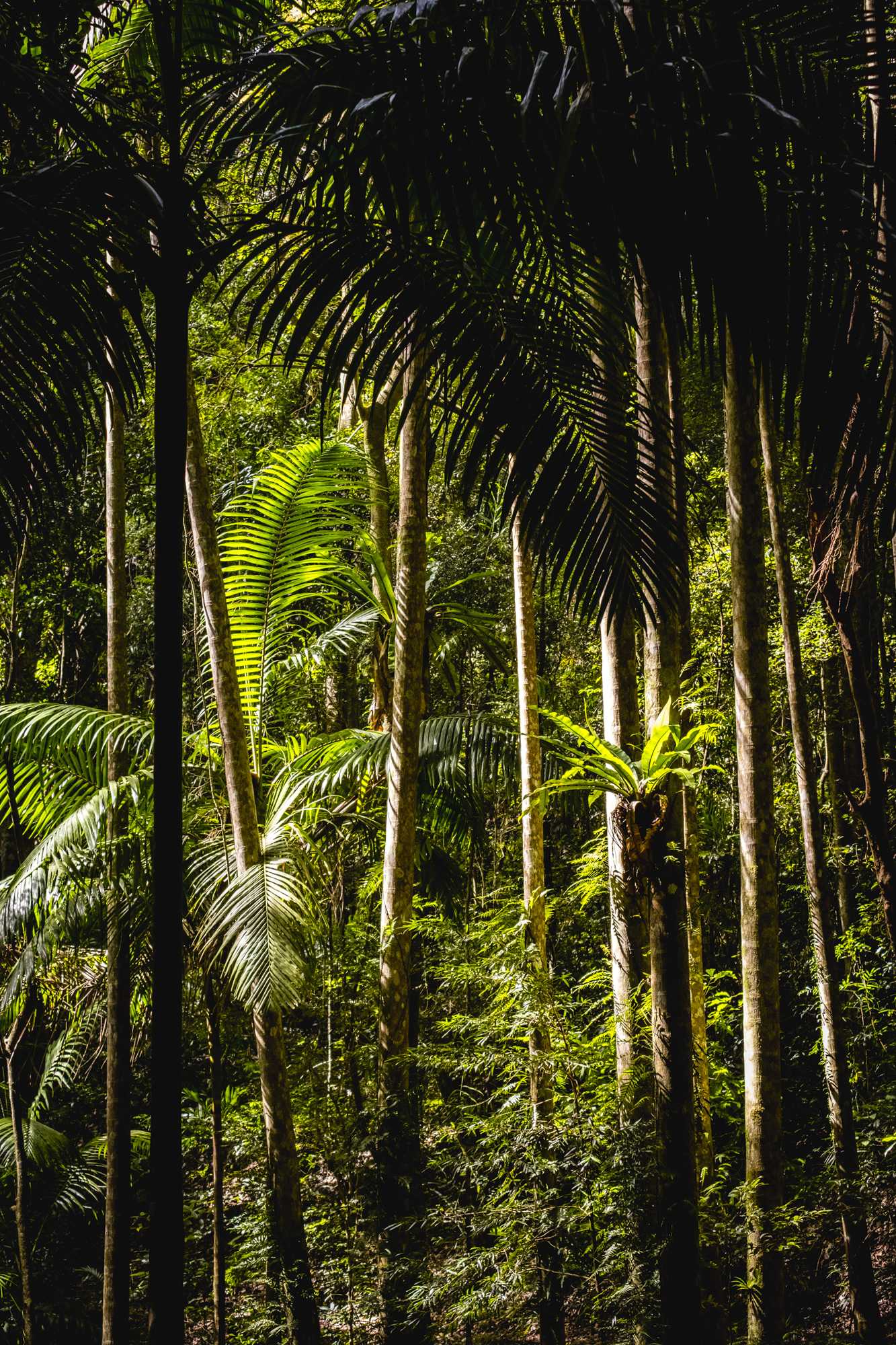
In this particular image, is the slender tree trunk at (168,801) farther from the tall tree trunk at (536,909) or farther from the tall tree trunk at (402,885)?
the tall tree trunk at (402,885)

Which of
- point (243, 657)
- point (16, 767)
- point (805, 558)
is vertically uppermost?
point (805, 558)

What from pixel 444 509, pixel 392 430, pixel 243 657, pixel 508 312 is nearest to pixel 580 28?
pixel 508 312

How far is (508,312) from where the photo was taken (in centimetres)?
245

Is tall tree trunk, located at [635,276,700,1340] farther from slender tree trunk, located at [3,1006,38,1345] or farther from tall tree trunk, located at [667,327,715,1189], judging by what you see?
slender tree trunk, located at [3,1006,38,1345]

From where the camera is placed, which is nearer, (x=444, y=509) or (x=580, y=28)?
(x=580, y=28)

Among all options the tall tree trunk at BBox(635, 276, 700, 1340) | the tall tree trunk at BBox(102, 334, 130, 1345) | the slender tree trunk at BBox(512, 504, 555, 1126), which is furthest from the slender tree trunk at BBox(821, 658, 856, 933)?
the tall tree trunk at BBox(635, 276, 700, 1340)

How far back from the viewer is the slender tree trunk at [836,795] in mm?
9125

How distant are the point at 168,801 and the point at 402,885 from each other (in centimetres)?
397

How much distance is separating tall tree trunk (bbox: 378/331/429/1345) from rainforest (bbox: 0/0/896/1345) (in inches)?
1.2

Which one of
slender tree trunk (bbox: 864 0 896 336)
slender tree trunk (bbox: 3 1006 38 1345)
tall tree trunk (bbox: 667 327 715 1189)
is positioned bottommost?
slender tree trunk (bbox: 3 1006 38 1345)

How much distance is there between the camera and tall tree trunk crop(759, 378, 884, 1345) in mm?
6160

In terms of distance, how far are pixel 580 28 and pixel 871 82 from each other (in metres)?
0.79

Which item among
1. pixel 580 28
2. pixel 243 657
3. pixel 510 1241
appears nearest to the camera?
pixel 580 28

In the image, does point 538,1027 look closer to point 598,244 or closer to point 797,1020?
point 598,244
